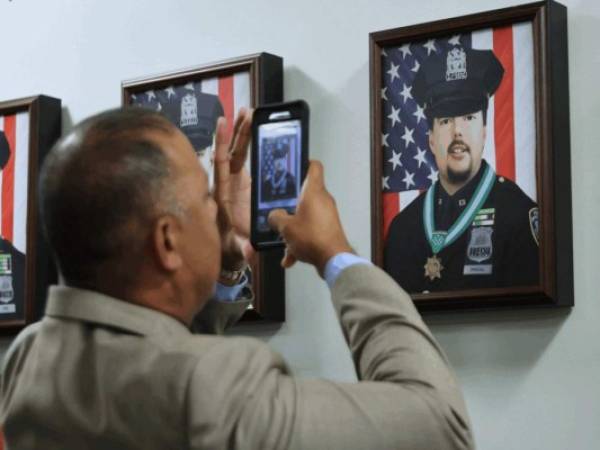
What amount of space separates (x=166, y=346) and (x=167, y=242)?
0.12 m

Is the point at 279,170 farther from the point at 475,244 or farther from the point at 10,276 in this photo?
the point at 10,276

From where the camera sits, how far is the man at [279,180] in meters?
1.63

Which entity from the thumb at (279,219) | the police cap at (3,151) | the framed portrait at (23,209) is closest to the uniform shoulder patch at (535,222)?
the thumb at (279,219)

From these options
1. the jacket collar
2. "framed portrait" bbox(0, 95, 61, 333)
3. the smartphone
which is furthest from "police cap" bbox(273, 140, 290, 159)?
"framed portrait" bbox(0, 95, 61, 333)

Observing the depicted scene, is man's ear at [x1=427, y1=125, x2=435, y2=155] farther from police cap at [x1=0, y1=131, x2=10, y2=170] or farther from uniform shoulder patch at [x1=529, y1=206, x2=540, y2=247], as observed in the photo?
police cap at [x1=0, y1=131, x2=10, y2=170]

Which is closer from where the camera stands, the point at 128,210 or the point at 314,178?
the point at 128,210

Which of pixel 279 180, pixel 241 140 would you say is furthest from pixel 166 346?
pixel 241 140

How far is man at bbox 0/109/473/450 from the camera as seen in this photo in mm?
1243

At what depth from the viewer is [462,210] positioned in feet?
8.32

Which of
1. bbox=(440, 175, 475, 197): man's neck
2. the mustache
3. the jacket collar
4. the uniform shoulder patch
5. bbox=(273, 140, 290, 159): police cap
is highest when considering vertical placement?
the mustache

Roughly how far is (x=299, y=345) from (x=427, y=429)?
1.58 m

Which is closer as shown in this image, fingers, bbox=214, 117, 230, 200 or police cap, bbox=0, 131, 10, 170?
fingers, bbox=214, 117, 230, 200

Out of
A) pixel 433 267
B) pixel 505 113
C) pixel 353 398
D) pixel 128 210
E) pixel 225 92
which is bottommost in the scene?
pixel 353 398

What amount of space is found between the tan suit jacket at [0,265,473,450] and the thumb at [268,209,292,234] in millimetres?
121
